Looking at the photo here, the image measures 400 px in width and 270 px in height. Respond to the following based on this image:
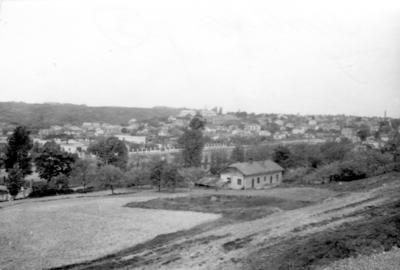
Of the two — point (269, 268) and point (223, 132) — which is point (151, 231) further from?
point (223, 132)

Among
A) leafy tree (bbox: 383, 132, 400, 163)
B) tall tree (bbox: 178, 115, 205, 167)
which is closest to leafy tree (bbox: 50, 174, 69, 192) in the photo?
tall tree (bbox: 178, 115, 205, 167)

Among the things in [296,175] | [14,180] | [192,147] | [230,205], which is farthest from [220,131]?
[230,205]

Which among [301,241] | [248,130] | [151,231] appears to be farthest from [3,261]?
[248,130]

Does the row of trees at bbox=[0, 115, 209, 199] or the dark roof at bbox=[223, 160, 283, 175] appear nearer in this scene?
the row of trees at bbox=[0, 115, 209, 199]

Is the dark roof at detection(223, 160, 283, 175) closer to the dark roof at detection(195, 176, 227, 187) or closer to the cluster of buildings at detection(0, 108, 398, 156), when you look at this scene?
the dark roof at detection(195, 176, 227, 187)

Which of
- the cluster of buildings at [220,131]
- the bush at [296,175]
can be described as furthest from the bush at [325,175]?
the cluster of buildings at [220,131]

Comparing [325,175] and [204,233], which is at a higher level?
[325,175]

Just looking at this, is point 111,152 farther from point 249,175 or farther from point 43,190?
point 249,175
